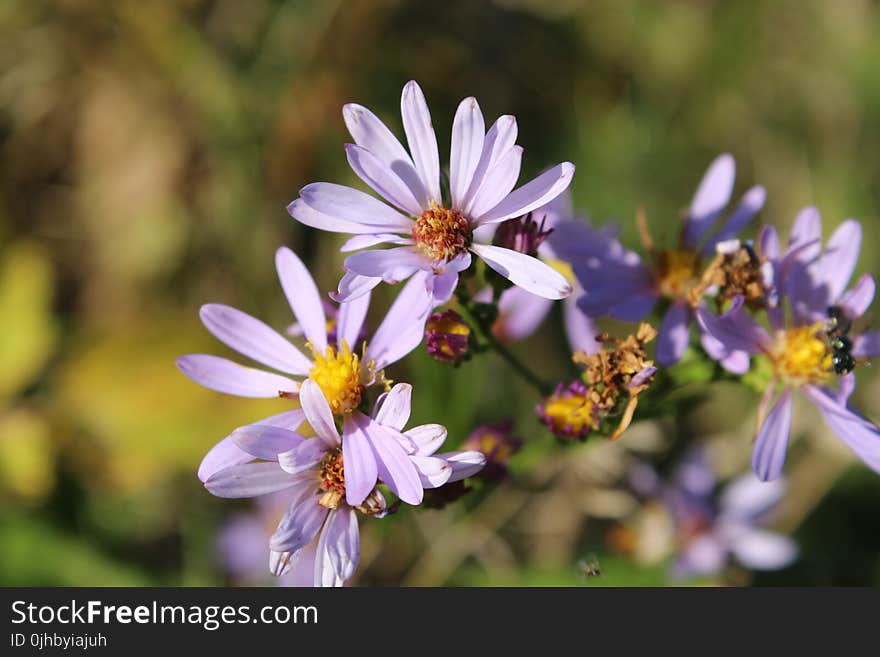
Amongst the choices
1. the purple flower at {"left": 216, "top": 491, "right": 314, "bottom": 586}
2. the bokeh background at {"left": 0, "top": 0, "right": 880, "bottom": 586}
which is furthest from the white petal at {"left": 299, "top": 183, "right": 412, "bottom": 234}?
the purple flower at {"left": 216, "top": 491, "right": 314, "bottom": 586}

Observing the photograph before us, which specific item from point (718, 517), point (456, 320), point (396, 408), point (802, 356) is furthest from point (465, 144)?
point (718, 517)

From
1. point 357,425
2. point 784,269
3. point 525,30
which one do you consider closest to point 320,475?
Result: point 357,425

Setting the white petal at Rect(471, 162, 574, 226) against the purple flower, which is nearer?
the white petal at Rect(471, 162, 574, 226)

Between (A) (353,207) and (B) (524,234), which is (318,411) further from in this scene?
(B) (524,234)

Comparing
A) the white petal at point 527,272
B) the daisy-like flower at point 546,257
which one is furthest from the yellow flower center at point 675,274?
the white petal at point 527,272

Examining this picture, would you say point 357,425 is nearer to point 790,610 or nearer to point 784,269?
point 784,269

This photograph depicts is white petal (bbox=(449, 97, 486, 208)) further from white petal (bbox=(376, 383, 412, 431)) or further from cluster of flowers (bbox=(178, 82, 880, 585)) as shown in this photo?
white petal (bbox=(376, 383, 412, 431))
